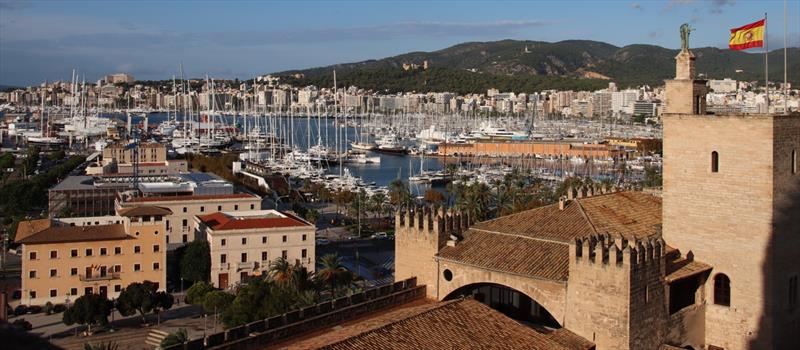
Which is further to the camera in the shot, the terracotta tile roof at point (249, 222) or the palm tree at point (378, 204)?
the palm tree at point (378, 204)

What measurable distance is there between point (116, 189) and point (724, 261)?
44.9 metres

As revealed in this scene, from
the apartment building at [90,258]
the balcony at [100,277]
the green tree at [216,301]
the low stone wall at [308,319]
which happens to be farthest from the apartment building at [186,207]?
the low stone wall at [308,319]

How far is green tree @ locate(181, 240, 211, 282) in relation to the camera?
35750 mm

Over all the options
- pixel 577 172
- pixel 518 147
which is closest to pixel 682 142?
pixel 577 172

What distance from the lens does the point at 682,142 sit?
1734 centimetres

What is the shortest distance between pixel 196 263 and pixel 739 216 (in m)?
25.1

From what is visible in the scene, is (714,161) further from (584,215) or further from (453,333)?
(453,333)

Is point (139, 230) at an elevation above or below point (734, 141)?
below

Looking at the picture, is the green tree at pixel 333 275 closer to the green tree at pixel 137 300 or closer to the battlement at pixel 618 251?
the green tree at pixel 137 300

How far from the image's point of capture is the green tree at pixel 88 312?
93.7 feet

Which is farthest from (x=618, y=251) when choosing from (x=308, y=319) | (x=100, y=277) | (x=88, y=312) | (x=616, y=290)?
(x=100, y=277)

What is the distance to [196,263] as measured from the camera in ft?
117

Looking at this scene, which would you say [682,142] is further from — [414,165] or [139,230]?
[414,165]

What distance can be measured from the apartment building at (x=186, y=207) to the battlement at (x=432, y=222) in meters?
27.3
